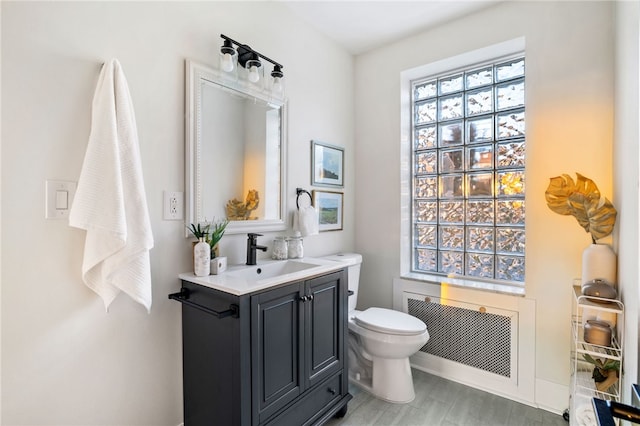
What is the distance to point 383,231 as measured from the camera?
2.56m

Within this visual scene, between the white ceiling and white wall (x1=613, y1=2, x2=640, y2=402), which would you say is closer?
white wall (x1=613, y1=2, x2=640, y2=402)

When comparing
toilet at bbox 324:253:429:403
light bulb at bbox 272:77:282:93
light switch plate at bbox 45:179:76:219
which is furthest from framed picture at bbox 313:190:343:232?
light switch plate at bbox 45:179:76:219

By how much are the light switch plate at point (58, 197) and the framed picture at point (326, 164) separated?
4.71ft

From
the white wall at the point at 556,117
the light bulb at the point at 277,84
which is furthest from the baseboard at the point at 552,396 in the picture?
the light bulb at the point at 277,84

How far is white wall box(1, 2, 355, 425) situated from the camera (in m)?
1.07

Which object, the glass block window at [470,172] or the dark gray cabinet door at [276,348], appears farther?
the glass block window at [470,172]

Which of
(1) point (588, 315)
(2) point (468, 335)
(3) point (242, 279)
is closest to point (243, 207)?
(3) point (242, 279)

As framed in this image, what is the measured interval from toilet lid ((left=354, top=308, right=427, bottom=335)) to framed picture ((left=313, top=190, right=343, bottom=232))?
0.72m

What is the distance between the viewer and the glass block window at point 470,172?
2.17 metres

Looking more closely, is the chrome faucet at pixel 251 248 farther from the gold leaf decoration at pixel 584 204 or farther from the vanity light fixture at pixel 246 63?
the gold leaf decoration at pixel 584 204

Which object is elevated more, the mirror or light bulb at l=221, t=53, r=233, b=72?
light bulb at l=221, t=53, r=233, b=72

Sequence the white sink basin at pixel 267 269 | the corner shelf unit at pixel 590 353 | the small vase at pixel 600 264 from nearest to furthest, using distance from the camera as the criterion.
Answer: the corner shelf unit at pixel 590 353
the small vase at pixel 600 264
the white sink basin at pixel 267 269

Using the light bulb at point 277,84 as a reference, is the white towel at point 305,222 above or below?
Answer: below

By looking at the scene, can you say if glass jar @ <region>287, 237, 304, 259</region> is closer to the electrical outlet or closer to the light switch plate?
the electrical outlet
